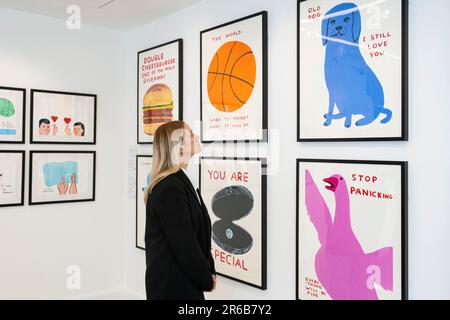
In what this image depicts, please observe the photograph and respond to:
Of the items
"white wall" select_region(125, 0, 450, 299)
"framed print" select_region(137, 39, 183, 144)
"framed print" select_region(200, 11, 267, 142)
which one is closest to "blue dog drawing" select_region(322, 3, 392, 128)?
"white wall" select_region(125, 0, 450, 299)

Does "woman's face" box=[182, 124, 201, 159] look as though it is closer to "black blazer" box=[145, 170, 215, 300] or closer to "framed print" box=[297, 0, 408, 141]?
"black blazer" box=[145, 170, 215, 300]

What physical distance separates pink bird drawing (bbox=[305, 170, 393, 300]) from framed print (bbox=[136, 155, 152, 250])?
1.54m

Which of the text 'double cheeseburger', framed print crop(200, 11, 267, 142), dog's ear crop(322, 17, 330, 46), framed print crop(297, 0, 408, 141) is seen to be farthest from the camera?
the text 'double cheeseburger'

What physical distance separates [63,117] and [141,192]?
811mm

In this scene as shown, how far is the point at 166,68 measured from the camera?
3.08 m

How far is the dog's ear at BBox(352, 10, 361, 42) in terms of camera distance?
193 cm

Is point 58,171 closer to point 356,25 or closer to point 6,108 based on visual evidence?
point 6,108

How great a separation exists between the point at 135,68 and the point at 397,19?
7.21 ft

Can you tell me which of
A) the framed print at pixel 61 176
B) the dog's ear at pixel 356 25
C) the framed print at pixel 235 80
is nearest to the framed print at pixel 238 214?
the framed print at pixel 235 80

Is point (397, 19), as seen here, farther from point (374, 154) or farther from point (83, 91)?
point (83, 91)

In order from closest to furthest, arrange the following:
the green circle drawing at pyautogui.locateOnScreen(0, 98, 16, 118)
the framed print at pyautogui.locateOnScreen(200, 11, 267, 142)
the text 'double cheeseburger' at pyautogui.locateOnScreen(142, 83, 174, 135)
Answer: the framed print at pyautogui.locateOnScreen(200, 11, 267, 142) < the green circle drawing at pyautogui.locateOnScreen(0, 98, 16, 118) < the text 'double cheeseburger' at pyautogui.locateOnScreen(142, 83, 174, 135)

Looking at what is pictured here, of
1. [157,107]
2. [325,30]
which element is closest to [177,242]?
[325,30]

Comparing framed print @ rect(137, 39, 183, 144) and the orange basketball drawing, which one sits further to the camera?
framed print @ rect(137, 39, 183, 144)
